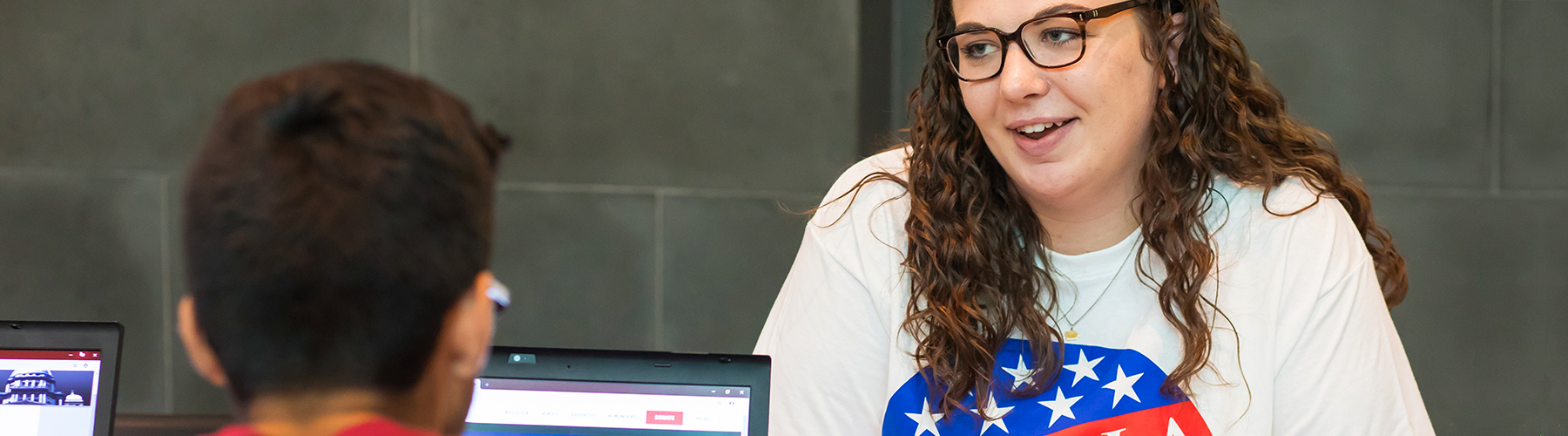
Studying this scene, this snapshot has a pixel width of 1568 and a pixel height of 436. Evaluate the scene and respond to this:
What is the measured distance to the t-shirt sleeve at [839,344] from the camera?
4.56ft

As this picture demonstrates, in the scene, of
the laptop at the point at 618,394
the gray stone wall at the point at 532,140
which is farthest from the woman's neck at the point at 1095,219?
the gray stone wall at the point at 532,140

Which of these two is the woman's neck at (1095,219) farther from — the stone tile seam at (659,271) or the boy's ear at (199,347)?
the stone tile seam at (659,271)

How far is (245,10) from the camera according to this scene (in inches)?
99.0

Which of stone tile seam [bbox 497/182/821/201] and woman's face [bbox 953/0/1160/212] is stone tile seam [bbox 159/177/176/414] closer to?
stone tile seam [bbox 497/182/821/201]

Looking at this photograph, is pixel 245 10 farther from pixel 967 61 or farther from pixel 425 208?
pixel 425 208

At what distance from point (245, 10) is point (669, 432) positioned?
1.90m

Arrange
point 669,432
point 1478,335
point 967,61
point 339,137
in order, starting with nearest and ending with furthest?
point 339,137
point 669,432
point 967,61
point 1478,335

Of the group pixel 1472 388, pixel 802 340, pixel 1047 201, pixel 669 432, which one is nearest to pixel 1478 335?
pixel 1472 388

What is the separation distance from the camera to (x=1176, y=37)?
52.0 inches

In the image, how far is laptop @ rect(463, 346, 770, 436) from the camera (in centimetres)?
106

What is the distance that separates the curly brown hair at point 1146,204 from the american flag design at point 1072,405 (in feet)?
0.05

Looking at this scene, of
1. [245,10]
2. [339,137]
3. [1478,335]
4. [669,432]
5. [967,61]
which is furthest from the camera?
[1478,335]

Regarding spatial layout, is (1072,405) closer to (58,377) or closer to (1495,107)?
(58,377)

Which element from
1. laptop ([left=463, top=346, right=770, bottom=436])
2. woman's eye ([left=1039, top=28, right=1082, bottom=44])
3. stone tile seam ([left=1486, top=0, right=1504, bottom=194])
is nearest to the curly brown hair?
woman's eye ([left=1039, top=28, right=1082, bottom=44])
